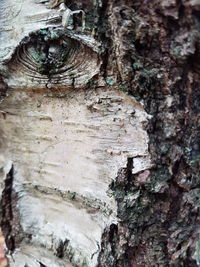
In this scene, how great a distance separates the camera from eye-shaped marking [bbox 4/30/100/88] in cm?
72

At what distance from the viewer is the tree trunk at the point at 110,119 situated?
0.69m

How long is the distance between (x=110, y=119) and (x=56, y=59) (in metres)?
0.16

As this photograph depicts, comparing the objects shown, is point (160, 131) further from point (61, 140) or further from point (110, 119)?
point (61, 140)

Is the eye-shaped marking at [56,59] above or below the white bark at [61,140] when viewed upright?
above

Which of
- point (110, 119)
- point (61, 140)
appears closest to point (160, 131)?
point (110, 119)

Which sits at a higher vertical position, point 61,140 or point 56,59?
point 56,59

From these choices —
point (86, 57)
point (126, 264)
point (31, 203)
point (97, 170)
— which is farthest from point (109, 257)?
point (86, 57)

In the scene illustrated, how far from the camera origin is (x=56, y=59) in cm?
74

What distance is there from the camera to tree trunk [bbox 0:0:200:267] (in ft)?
2.27

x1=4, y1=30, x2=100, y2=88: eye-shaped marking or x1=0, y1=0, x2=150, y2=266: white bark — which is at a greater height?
x1=4, y1=30, x2=100, y2=88: eye-shaped marking

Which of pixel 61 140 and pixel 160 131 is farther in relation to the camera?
pixel 61 140

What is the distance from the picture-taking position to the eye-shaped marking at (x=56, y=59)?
725mm

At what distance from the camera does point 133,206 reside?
0.78 meters

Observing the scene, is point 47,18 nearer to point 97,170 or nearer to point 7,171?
point 97,170
